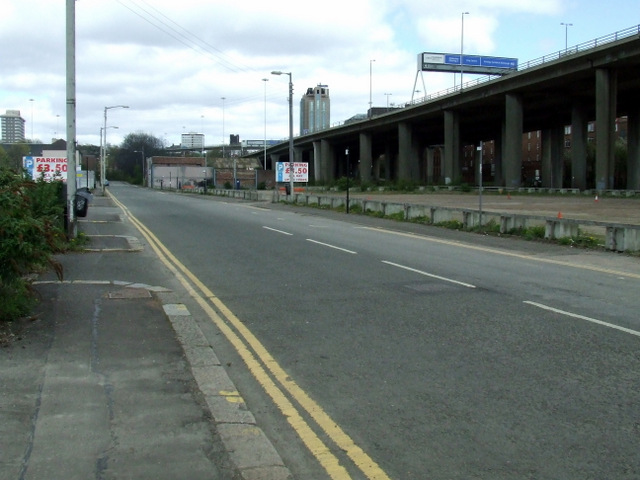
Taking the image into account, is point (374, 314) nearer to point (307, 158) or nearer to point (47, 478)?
point (47, 478)

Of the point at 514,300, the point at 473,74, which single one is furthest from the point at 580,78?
the point at 514,300

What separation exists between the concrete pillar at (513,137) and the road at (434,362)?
58.9 meters

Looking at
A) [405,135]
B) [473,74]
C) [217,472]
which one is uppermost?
[473,74]

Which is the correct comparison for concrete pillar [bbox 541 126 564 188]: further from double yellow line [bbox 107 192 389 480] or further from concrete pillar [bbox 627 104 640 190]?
double yellow line [bbox 107 192 389 480]

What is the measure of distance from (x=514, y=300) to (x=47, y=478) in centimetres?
748

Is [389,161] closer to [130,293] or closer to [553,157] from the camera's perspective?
[553,157]

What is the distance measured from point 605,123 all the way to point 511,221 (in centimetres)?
4176

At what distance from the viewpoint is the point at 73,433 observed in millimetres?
4652

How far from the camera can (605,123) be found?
5731 cm

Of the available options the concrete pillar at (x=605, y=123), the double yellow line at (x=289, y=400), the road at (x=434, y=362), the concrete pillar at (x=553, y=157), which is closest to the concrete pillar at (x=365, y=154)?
the concrete pillar at (x=553, y=157)

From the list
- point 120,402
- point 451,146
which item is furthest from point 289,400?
point 451,146

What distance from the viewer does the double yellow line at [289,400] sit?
4273 millimetres

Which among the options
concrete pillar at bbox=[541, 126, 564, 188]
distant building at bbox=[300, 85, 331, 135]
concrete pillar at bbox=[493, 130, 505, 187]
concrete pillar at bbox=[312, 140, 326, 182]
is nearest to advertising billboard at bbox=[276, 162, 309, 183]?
concrete pillar at bbox=[541, 126, 564, 188]

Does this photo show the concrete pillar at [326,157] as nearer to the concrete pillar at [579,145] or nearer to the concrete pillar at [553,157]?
the concrete pillar at [553,157]
